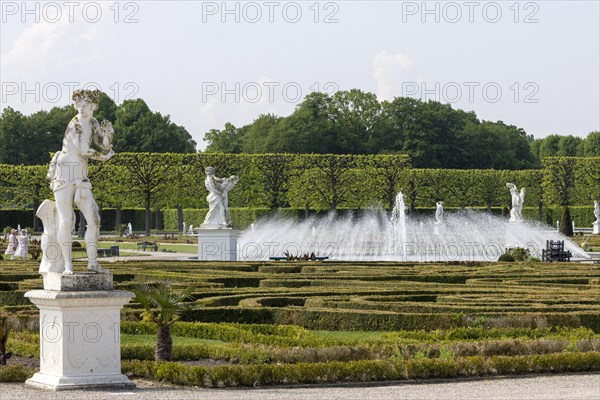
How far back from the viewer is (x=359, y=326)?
12.9 meters

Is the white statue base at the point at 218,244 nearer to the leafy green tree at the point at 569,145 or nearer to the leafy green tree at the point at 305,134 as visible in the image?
the leafy green tree at the point at 305,134

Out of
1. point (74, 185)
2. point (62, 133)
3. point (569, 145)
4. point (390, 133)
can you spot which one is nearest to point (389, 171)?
point (390, 133)

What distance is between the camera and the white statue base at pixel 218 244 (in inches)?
1032

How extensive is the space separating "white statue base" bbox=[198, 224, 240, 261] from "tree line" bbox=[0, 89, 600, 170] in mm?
38931

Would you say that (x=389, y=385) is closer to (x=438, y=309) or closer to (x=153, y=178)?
(x=438, y=309)

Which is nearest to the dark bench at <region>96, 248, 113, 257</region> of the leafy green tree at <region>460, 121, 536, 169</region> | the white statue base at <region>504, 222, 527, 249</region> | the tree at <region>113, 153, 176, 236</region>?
the white statue base at <region>504, 222, 527, 249</region>

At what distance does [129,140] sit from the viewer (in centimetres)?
6638

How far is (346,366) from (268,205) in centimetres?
3849

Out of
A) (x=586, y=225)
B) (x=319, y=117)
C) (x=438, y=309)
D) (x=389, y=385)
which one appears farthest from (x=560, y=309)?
(x=319, y=117)

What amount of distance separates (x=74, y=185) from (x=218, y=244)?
56.0ft

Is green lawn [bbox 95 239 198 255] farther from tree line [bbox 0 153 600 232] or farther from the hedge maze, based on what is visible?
the hedge maze

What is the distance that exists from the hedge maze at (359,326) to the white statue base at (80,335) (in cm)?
43

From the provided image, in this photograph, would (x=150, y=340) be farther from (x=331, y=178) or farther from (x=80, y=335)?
(x=331, y=178)

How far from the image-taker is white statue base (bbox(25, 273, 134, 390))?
8727 millimetres
